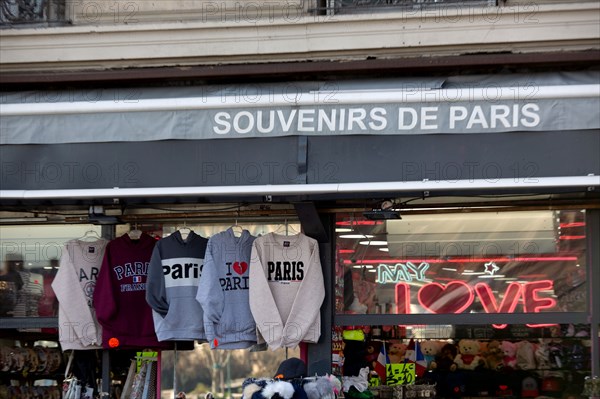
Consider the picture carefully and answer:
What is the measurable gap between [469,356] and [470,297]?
0.94 metres

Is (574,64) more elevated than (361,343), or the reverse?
(574,64)

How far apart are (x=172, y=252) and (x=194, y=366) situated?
1.31m

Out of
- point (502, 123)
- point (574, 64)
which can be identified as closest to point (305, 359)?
point (502, 123)

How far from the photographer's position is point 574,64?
7.88m

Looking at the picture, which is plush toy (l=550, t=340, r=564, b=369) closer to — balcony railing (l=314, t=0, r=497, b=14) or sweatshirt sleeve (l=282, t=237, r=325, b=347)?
sweatshirt sleeve (l=282, t=237, r=325, b=347)

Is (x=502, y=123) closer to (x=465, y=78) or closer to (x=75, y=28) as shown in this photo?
(x=465, y=78)

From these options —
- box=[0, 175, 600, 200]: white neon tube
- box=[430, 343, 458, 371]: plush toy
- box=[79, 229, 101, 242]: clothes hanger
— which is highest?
box=[0, 175, 600, 200]: white neon tube

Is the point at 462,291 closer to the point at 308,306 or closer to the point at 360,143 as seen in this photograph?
the point at 308,306

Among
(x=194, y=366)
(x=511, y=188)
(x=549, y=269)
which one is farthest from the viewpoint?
(x=194, y=366)

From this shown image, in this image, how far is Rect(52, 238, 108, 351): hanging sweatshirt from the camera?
8.83m

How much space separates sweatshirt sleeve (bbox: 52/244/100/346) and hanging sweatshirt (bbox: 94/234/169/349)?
5.1 inches

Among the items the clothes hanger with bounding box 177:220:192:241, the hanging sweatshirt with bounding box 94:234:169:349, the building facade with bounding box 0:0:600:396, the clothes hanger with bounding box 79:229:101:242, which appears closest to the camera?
the building facade with bounding box 0:0:600:396

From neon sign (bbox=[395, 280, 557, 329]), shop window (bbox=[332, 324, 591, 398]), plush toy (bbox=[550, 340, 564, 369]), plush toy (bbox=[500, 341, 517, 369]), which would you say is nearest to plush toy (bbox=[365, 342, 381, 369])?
shop window (bbox=[332, 324, 591, 398])

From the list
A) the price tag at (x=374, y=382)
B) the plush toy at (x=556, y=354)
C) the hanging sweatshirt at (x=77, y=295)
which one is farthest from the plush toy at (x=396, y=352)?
the hanging sweatshirt at (x=77, y=295)
